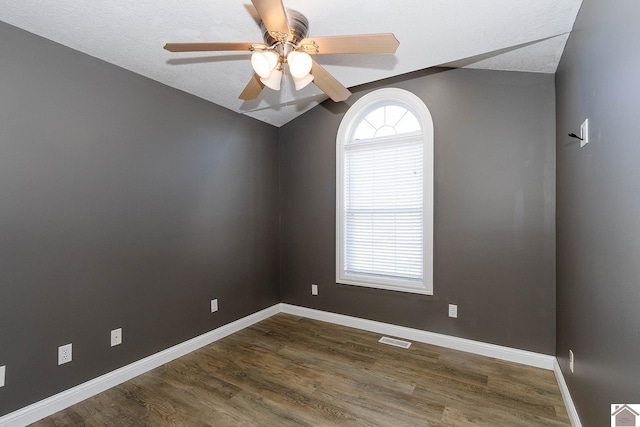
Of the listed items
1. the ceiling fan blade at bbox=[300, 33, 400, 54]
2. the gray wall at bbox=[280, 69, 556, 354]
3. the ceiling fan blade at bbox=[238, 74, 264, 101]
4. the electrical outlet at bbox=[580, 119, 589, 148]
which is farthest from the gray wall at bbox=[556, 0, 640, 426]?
the ceiling fan blade at bbox=[238, 74, 264, 101]

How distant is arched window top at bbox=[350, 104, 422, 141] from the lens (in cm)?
333

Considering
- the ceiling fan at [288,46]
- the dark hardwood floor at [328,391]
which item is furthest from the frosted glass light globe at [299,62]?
the dark hardwood floor at [328,391]

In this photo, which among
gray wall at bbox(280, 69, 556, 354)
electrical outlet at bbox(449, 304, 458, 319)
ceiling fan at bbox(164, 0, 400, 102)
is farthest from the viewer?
electrical outlet at bbox(449, 304, 458, 319)

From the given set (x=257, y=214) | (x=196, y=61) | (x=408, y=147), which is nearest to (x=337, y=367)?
(x=257, y=214)

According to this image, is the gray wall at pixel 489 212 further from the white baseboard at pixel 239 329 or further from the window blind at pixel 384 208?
the window blind at pixel 384 208

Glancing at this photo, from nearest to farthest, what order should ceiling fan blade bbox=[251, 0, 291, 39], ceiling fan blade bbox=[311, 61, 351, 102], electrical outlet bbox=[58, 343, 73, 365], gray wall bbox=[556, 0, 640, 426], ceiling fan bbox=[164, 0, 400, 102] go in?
1. gray wall bbox=[556, 0, 640, 426]
2. ceiling fan blade bbox=[251, 0, 291, 39]
3. ceiling fan bbox=[164, 0, 400, 102]
4. ceiling fan blade bbox=[311, 61, 351, 102]
5. electrical outlet bbox=[58, 343, 73, 365]

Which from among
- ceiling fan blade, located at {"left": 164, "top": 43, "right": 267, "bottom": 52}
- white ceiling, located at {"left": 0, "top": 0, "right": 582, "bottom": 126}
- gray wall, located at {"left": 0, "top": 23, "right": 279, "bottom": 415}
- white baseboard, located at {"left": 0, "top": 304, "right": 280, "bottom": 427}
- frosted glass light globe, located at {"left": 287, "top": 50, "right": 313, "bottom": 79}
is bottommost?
white baseboard, located at {"left": 0, "top": 304, "right": 280, "bottom": 427}

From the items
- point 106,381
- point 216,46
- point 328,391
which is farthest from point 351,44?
point 106,381

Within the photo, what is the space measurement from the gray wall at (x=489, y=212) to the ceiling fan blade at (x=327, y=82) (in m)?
1.43

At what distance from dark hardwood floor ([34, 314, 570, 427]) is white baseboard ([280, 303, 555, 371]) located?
0.08 meters

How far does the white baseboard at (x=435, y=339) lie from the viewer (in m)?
2.70

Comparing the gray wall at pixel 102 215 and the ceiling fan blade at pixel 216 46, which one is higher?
the ceiling fan blade at pixel 216 46

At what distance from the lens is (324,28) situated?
2109 millimetres

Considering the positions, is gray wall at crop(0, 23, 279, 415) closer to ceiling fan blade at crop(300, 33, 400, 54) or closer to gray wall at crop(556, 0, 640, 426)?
ceiling fan blade at crop(300, 33, 400, 54)
